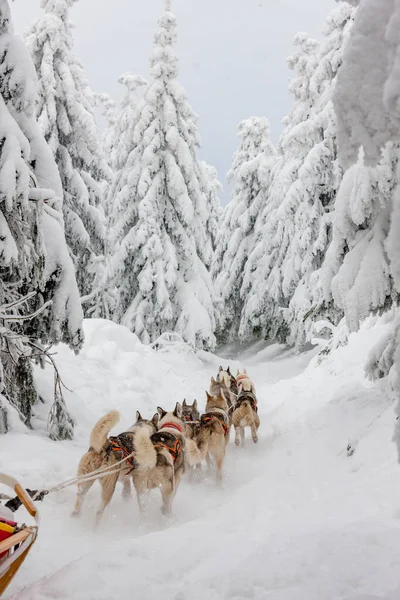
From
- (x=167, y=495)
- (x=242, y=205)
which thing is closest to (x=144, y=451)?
(x=167, y=495)

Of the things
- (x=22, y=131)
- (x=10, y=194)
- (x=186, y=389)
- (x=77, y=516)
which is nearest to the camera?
(x=77, y=516)

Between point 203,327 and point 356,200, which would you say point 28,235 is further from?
point 203,327

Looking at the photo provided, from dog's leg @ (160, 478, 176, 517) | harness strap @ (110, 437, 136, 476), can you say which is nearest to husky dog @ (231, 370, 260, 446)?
dog's leg @ (160, 478, 176, 517)

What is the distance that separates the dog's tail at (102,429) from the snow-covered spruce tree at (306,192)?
1190 cm

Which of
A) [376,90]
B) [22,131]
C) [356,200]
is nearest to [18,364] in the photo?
[22,131]

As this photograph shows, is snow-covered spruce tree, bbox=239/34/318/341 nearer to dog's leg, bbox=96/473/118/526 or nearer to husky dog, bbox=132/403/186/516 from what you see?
husky dog, bbox=132/403/186/516

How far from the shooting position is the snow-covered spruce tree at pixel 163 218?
635 inches

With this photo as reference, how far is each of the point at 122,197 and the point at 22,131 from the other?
10885 mm

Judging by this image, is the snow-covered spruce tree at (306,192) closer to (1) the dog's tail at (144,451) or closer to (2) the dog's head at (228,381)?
(2) the dog's head at (228,381)

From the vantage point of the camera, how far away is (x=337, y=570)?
2.80 meters

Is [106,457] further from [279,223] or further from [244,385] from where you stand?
Answer: [279,223]

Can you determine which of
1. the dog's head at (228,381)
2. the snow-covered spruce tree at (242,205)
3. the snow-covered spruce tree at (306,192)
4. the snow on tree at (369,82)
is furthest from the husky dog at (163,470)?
the snow-covered spruce tree at (242,205)

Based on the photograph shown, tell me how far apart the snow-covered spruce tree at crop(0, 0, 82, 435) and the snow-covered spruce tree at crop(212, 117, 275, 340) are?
16.6 meters

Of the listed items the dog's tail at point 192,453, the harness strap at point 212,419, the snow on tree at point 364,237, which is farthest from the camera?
the harness strap at point 212,419
